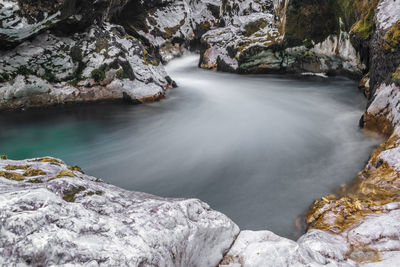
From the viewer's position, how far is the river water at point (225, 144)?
4154mm

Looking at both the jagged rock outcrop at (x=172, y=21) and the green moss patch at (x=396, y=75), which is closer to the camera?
the green moss patch at (x=396, y=75)

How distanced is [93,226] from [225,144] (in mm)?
4439

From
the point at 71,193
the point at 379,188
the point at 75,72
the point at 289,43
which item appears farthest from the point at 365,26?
the point at 75,72

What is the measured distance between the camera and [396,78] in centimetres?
479

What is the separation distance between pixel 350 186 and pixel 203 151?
2.87 m

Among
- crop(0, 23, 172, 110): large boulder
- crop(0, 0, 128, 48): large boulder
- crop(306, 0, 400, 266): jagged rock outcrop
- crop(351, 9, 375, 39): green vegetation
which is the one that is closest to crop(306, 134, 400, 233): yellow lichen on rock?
→ crop(306, 0, 400, 266): jagged rock outcrop

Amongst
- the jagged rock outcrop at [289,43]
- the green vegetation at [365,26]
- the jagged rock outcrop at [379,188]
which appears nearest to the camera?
→ the jagged rock outcrop at [379,188]

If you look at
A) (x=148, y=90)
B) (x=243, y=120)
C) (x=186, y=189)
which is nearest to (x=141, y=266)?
(x=186, y=189)

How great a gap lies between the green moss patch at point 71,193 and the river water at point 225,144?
229 cm

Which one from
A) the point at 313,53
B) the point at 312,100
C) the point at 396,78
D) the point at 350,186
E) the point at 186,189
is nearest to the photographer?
the point at 350,186

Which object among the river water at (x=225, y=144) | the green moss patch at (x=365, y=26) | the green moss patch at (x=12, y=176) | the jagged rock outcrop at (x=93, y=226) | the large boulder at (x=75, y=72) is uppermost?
the green moss patch at (x=365, y=26)

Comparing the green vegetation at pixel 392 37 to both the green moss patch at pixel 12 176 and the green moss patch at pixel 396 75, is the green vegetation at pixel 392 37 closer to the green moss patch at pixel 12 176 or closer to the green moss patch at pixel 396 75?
the green moss patch at pixel 396 75

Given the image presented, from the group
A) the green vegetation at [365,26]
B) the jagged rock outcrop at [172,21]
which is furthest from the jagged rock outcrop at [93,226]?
the jagged rock outcrop at [172,21]

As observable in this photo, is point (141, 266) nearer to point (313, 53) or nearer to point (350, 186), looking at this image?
point (350, 186)
